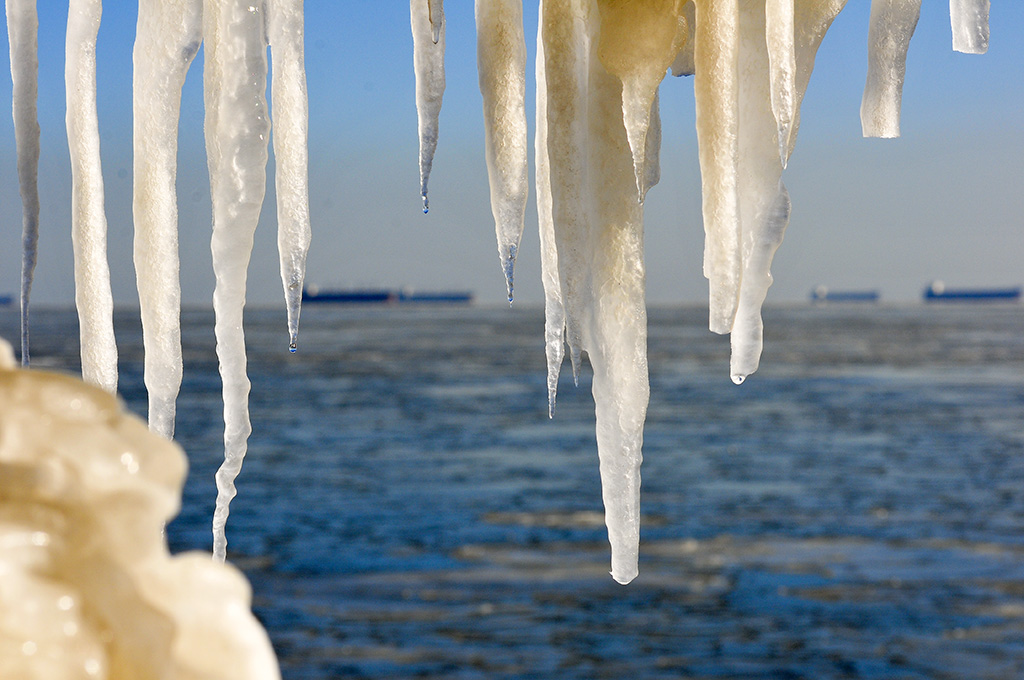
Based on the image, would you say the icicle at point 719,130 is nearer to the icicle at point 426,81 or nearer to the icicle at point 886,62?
the icicle at point 886,62

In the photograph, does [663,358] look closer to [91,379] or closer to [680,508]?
[680,508]

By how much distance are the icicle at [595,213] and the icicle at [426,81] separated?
25cm

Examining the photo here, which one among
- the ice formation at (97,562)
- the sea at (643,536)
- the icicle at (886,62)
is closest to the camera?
the ice formation at (97,562)

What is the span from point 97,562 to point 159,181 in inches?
63.6

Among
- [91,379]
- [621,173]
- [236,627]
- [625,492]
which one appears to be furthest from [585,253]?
[236,627]

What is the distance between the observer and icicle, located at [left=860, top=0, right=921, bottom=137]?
2273mm

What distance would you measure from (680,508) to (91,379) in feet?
47.4

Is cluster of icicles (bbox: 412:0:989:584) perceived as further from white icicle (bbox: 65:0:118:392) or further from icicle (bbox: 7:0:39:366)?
icicle (bbox: 7:0:39:366)

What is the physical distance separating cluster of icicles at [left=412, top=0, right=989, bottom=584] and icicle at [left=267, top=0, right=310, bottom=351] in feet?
0.93

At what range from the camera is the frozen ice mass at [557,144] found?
76.1 inches

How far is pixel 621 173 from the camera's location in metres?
2.14

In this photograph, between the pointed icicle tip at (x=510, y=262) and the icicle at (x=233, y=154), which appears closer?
the icicle at (x=233, y=154)

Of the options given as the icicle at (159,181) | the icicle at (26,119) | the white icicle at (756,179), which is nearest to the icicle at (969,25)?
the white icicle at (756,179)

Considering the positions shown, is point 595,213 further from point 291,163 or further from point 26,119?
point 26,119
